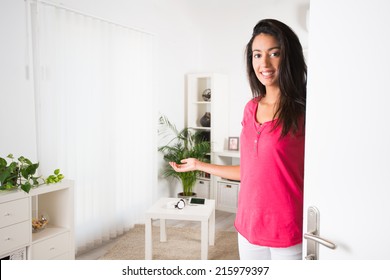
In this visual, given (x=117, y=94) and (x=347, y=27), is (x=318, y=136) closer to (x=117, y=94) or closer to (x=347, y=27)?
(x=347, y=27)

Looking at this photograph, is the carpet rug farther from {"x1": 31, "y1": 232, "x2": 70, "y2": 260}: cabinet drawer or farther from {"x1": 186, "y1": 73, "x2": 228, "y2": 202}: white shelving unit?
{"x1": 186, "y1": 73, "x2": 228, "y2": 202}: white shelving unit

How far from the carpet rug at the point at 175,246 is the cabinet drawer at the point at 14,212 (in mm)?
976

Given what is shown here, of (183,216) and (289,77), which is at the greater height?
(289,77)

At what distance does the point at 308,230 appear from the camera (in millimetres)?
1061

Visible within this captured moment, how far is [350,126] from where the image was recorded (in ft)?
3.10

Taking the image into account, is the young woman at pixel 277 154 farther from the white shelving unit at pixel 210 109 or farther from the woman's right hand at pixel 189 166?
the white shelving unit at pixel 210 109

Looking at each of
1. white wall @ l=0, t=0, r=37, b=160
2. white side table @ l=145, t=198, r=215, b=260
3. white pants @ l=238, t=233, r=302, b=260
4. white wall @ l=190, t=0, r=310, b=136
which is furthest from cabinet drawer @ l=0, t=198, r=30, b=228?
white wall @ l=190, t=0, r=310, b=136

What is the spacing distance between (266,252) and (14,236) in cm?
171

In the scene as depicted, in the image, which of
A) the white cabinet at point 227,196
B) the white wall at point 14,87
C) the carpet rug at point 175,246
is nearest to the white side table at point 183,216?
the carpet rug at point 175,246

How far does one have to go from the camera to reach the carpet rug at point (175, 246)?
120 inches

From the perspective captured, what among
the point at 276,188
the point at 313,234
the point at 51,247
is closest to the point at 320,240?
the point at 313,234

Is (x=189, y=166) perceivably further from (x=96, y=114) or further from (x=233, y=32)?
(x=233, y=32)

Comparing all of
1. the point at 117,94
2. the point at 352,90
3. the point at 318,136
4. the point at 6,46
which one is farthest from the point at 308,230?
the point at 117,94

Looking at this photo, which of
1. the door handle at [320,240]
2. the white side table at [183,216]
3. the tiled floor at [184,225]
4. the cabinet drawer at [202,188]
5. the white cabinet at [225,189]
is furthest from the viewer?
the cabinet drawer at [202,188]
